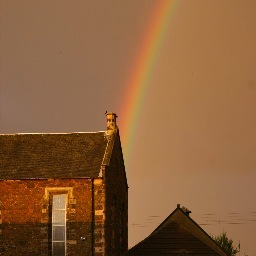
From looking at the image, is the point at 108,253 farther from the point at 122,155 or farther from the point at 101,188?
the point at 122,155

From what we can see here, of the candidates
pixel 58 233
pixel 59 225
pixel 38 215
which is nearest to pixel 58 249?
pixel 58 233

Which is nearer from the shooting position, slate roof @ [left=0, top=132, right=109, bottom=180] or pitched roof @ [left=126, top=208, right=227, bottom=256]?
pitched roof @ [left=126, top=208, right=227, bottom=256]

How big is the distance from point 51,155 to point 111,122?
5.89m

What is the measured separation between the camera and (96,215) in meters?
40.1

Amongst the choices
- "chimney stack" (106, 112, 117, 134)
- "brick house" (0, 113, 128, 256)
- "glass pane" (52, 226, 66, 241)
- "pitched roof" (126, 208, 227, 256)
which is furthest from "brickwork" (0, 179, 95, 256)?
"chimney stack" (106, 112, 117, 134)

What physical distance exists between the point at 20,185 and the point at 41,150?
447 cm

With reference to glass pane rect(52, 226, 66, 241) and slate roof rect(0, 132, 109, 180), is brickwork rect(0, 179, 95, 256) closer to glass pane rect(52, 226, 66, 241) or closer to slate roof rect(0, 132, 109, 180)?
glass pane rect(52, 226, 66, 241)

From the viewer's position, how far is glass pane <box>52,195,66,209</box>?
4084cm

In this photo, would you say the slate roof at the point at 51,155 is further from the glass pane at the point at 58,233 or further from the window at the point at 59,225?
the glass pane at the point at 58,233

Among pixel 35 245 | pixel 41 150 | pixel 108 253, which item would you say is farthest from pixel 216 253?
pixel 41 150

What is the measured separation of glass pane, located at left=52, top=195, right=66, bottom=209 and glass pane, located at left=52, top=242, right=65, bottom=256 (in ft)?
8.84

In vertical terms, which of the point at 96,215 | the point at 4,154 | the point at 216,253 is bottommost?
the point at 216,253

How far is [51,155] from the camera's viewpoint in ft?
144

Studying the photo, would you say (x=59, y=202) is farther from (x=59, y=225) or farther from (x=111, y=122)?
(x=111, y=122)
